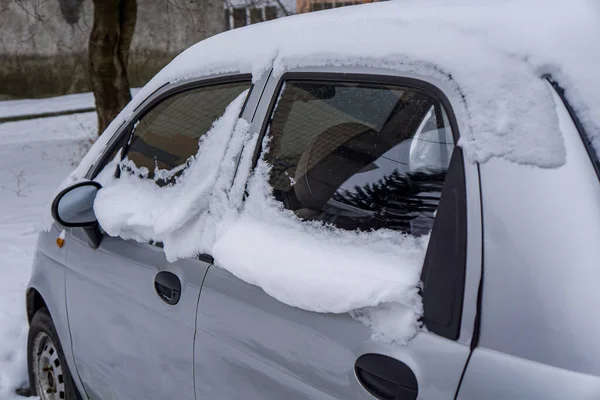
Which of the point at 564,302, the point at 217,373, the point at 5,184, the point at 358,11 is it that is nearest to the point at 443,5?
the point at 358,11

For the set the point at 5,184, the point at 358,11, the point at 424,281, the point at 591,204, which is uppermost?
the point at 358,11

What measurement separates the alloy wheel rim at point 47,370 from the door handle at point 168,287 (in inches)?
47.4

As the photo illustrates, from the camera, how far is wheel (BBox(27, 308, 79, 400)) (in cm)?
291

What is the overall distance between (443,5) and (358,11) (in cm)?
30

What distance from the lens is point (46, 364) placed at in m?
3.12

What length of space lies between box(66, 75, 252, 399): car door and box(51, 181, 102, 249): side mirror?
55 millimetres

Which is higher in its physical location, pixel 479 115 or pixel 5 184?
pixel 479 115

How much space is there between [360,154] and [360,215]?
0.20 m

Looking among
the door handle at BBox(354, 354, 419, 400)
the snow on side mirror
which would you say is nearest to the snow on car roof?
the door handle at BBox(354, 354, 419, 400)

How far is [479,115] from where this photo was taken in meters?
1.31

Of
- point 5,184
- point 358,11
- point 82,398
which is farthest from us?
point 5,184

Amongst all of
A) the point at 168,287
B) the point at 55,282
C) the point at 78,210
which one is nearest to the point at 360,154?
the point at 168,287

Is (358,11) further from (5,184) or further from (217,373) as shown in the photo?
(5,184)

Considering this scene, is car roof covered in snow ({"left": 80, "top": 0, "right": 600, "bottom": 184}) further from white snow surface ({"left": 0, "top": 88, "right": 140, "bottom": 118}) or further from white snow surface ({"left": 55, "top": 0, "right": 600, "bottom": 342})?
white snow surface ({"left": 0, "top": 88, "right": 140, "bottom": 118})
